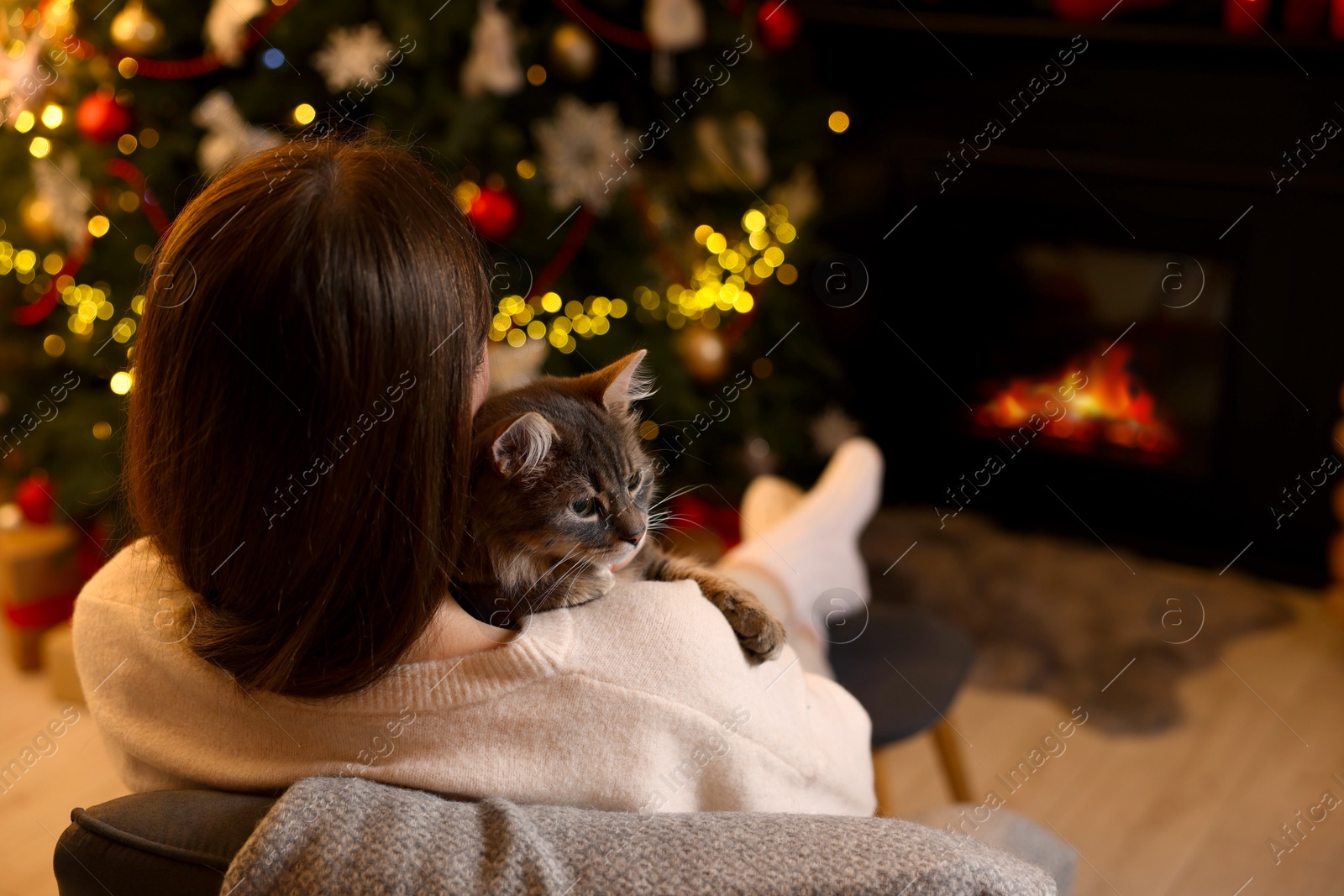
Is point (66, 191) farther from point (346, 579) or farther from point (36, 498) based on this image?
point (346, 579)

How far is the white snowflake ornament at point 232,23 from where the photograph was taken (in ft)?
6.43

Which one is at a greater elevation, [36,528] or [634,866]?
[634,866]

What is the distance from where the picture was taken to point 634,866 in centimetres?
67

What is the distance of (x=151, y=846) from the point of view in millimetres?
722

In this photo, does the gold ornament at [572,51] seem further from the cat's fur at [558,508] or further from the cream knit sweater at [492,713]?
the cream knit sweater at [492,713]

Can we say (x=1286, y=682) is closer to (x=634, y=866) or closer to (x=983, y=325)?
(x=983, y=325)

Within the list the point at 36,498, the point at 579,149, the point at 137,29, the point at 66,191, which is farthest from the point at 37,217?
the point at 579,149

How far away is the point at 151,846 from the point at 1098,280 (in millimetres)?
2592

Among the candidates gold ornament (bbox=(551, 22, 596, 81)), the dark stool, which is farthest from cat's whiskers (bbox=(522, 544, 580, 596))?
gold ornament (bbox=(551, 22, 596, 81))

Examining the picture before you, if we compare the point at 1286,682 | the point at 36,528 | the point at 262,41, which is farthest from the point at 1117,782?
the point at 36,528

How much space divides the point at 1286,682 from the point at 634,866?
208cm

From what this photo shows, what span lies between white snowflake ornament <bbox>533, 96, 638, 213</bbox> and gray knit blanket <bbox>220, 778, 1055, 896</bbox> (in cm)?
157

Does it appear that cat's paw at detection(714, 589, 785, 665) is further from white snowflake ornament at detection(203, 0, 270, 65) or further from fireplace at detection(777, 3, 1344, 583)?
fireplace at detection(777, 3, 1344, 583)

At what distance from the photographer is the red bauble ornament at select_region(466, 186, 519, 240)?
2035 mm
